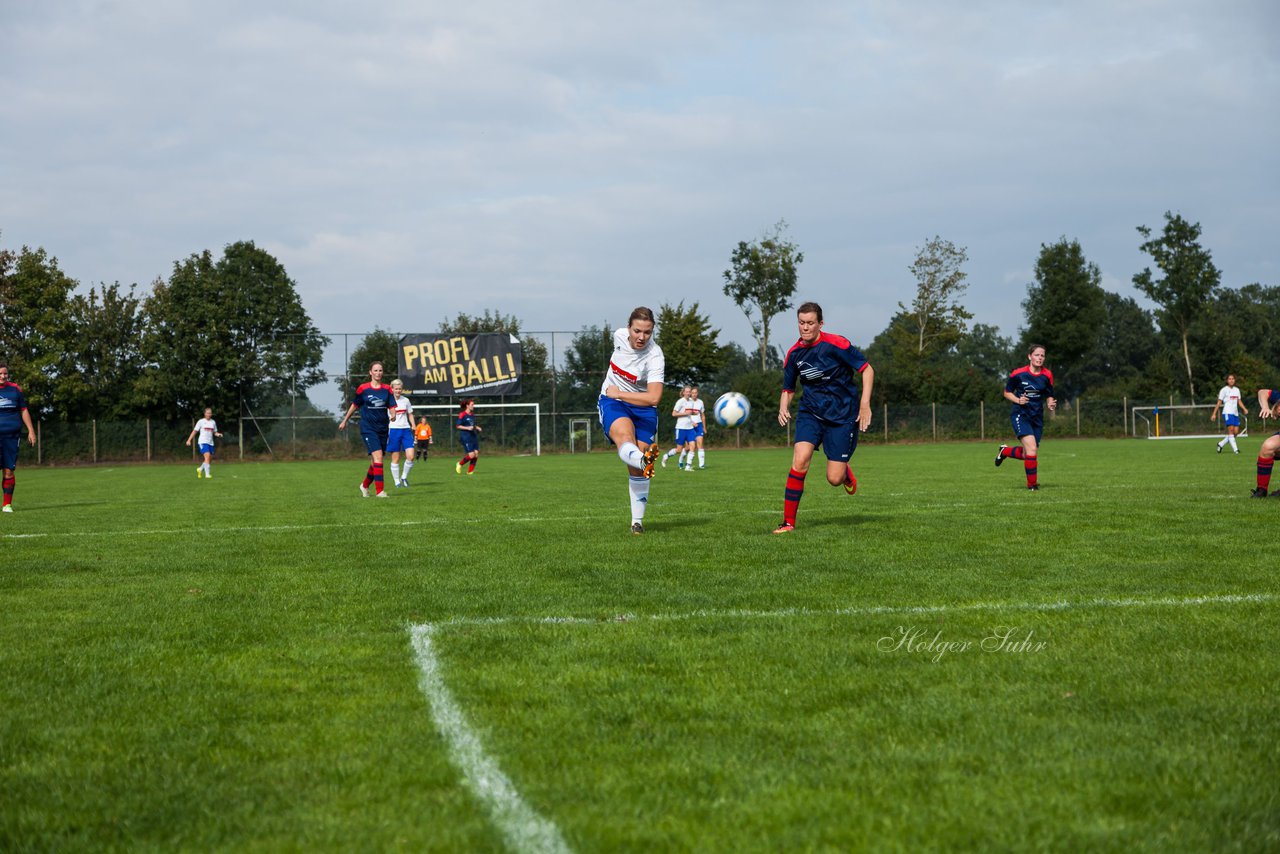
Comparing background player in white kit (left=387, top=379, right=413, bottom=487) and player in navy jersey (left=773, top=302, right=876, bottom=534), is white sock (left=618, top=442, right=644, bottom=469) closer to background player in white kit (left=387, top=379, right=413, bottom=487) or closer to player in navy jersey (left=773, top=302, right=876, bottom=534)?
player in navy jersey (left=773, top=302, right=876, bottom=534)

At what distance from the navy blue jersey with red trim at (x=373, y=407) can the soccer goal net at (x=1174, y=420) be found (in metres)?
44.6

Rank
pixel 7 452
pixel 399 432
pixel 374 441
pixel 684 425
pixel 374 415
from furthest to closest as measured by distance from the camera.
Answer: pixel 684 425 → pixel 399 432 → pixel 374 415 → pixel 374 441 → pixel 7 452

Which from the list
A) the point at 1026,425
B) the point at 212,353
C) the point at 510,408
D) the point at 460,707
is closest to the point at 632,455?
the point at 460,707

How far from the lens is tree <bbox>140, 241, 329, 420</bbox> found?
162 ft

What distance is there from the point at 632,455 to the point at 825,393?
6.51ft

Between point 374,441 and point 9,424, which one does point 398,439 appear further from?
point 9,424

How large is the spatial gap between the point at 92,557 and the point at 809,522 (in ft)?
21.8

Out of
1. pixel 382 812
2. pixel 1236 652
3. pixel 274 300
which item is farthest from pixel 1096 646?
pixel 274 300

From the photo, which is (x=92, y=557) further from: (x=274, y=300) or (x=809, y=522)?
(x=274, y=300)

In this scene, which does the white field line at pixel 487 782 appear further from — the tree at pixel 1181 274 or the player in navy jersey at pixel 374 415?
the tree at pixel 1181 274

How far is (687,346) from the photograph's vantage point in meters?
59.5

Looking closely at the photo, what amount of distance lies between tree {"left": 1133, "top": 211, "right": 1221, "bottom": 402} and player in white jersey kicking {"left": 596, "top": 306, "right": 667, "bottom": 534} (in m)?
60.6

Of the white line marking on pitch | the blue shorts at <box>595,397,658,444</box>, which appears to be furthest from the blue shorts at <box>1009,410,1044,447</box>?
the white line marking on pitch

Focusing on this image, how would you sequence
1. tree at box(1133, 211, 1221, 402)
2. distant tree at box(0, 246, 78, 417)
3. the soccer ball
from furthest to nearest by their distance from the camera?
tree at box(1133, 211, 1221, 402), distant tree at box(0, 246, 78, 417), the soccer ball
